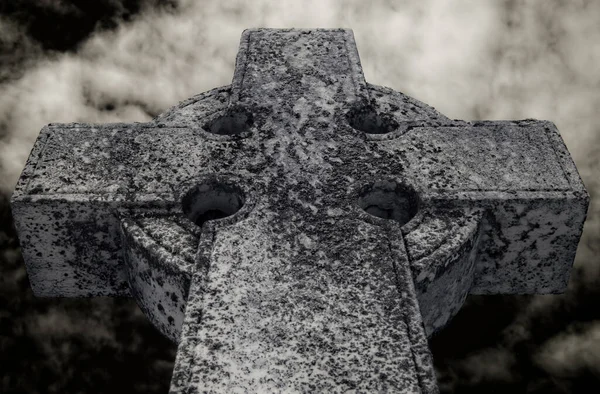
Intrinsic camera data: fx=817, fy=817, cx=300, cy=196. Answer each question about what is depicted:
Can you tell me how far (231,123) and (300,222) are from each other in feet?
3.50

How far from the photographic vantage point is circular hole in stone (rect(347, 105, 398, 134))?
4383 mm

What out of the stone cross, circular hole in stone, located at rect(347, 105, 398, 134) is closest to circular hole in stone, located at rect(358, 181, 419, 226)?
the stone cross

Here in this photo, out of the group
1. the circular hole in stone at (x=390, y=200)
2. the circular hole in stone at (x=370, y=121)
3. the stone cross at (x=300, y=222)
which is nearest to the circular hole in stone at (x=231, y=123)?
the stone cross at (x=300, y=222)

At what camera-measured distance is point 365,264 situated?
132 inches

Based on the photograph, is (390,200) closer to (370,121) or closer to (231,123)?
(370,121)

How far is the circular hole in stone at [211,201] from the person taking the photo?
152 inches

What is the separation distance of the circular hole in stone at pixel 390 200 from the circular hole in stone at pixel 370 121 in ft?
1.92

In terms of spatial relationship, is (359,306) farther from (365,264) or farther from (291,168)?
(291,168)

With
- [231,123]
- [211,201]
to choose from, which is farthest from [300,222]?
[231,123]

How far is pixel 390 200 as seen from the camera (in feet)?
13.0

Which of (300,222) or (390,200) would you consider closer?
(300,222)

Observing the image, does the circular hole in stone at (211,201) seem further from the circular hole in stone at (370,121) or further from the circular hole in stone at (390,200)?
the circular hole in stone at (370,121)

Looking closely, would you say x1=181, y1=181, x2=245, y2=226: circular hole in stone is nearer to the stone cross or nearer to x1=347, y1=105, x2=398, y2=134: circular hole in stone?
the stone cross

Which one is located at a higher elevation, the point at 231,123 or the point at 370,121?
the point at 370,121
